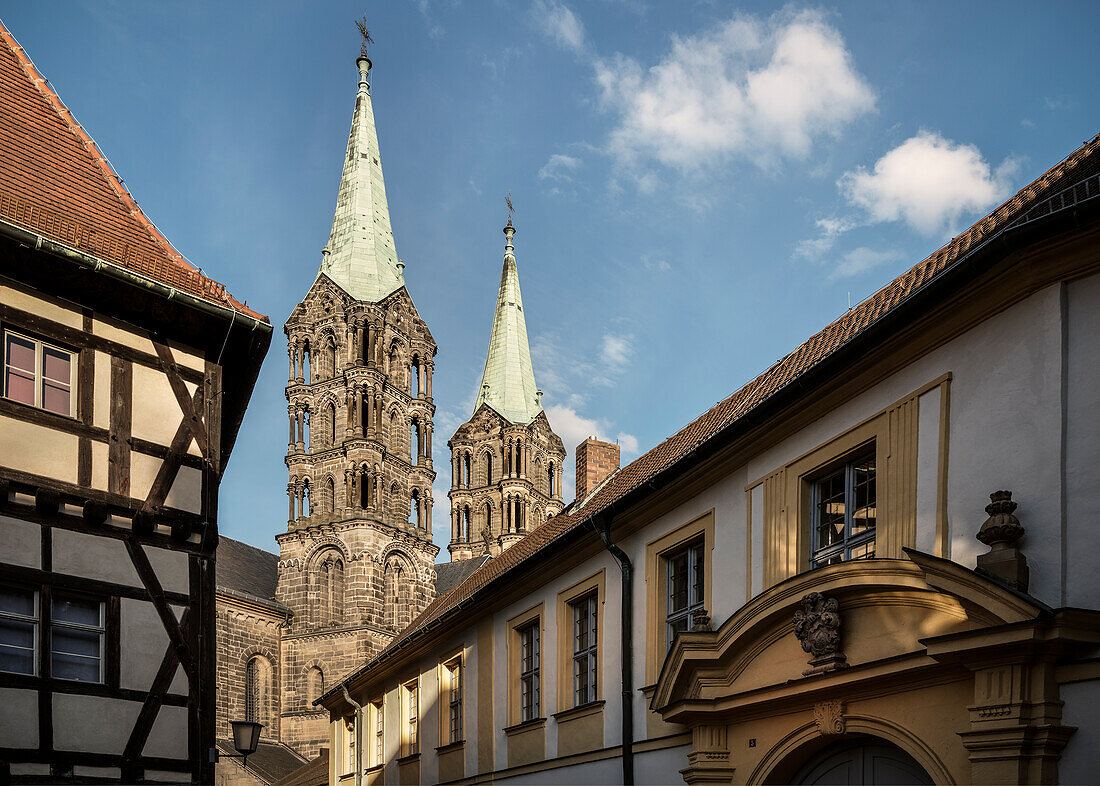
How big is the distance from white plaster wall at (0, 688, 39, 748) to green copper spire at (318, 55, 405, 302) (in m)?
54.9

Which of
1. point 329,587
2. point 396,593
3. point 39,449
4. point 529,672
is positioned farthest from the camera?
point 396,593

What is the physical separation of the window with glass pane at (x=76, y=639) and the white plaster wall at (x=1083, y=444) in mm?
9797

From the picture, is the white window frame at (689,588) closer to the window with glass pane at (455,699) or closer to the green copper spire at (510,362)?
the window with glass pane at (455,699)

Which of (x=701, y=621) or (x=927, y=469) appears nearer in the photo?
(x=927, y=469)

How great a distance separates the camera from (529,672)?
1766 centimetres

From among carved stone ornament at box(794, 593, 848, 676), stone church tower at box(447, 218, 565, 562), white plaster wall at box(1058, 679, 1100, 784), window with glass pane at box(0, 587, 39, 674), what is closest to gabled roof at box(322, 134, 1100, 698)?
carved stone ornament at box(794, 593, 848, 676)

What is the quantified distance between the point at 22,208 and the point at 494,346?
7553 centimetres

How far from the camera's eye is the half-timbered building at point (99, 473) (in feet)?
38.5

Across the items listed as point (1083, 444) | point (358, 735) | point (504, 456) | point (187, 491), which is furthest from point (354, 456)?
point (1083, 444)

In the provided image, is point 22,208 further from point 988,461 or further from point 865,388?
point 988,461

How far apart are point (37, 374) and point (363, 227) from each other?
56.9 metres

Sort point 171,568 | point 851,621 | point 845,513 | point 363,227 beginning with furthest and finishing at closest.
A: point 363,227 < point 171,568 < point 845,513 < point 851,621

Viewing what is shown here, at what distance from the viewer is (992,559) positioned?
26.8ft

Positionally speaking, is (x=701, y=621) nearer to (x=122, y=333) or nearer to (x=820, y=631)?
(x=820, y=631)
